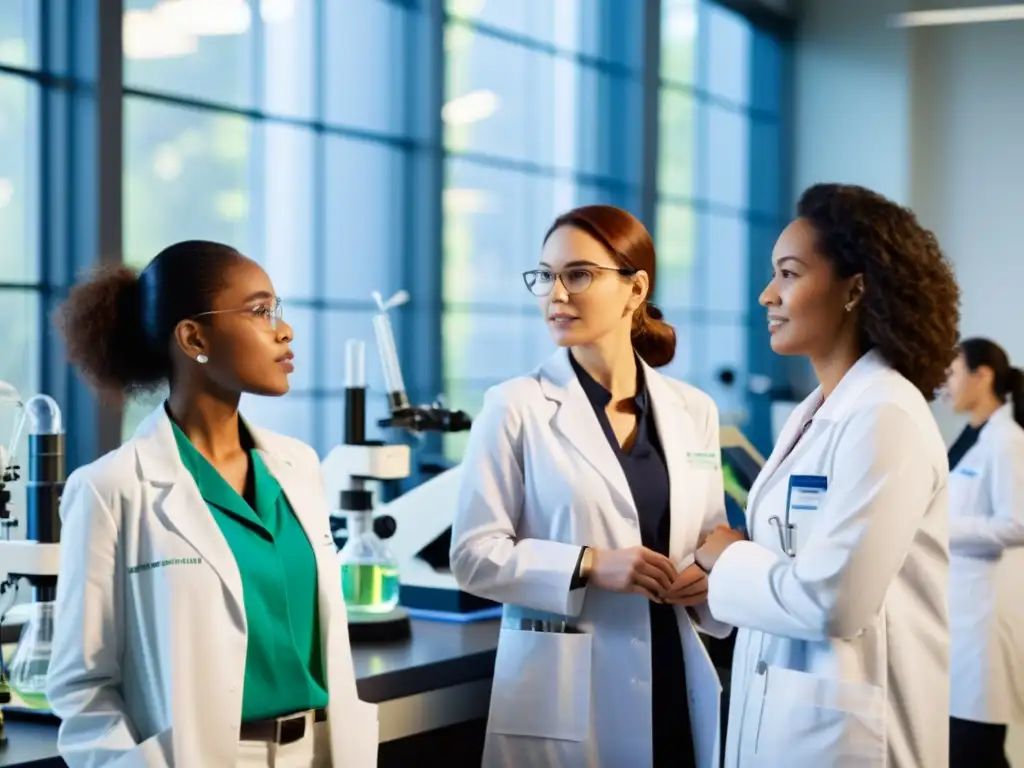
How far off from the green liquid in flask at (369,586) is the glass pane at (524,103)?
4420 mm

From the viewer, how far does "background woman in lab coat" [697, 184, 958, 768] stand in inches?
74.3

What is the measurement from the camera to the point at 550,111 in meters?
8.07

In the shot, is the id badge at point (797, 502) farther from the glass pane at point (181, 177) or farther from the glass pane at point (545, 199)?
the glass pane at point (545, 199)

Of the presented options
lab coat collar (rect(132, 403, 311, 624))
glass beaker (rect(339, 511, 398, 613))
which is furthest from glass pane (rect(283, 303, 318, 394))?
lab coat collar (rect(132, 403, 311, 624))

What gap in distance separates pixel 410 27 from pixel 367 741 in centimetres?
528

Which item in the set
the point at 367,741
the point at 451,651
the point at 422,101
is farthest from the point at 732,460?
the point at 422,101

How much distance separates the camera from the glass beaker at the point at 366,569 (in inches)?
109

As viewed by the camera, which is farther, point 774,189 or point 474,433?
point 774,189

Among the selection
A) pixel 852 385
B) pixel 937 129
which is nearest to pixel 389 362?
pixel 852 385

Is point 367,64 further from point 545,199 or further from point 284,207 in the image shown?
point 545,199

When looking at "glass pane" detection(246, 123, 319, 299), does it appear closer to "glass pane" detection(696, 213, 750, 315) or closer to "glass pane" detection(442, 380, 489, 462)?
"glass pane" detection(442, 380, 489, 462)

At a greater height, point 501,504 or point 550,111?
point 550,111

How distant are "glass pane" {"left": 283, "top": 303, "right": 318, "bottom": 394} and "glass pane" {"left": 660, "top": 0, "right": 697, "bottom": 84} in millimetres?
3976

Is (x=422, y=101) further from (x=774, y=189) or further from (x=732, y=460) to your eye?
(x=774, y=189)
